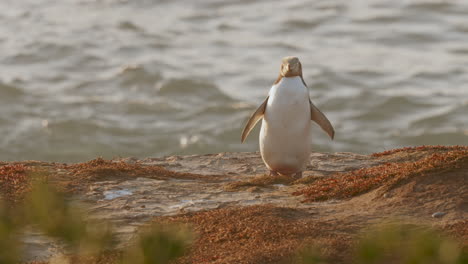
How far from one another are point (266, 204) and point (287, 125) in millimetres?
2230

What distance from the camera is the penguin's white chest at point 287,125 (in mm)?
11484

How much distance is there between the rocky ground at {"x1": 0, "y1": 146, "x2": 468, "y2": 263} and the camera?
7.95m

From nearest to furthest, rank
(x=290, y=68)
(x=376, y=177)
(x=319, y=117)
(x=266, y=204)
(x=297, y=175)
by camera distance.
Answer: (x=266, y=204) → (x=376, y=177) → (x=290, y=68) → (x=297, y=175) → (x=319, y=117)

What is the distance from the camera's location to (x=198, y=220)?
8.96 m

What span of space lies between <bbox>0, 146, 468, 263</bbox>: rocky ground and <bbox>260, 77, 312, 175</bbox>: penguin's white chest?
22.6 inches

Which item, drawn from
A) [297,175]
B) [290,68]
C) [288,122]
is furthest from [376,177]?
[290,68]

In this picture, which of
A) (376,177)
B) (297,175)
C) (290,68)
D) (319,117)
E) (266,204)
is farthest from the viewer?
(319,117)

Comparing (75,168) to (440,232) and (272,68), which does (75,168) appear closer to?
(440,232)

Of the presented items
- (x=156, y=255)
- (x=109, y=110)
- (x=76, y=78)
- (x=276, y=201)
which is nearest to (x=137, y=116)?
(x=109, y=110)

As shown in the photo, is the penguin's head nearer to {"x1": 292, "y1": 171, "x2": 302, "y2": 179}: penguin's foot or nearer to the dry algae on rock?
{"x1": 292, "y1": 171, "x2": 302, "y2": 179}: penguin's foot

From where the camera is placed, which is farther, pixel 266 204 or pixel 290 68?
pixel 290 68

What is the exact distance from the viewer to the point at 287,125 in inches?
455

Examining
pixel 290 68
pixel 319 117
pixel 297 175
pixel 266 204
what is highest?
pixel 290 68

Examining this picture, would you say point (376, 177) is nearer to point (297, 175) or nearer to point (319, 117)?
point (297, 175)
